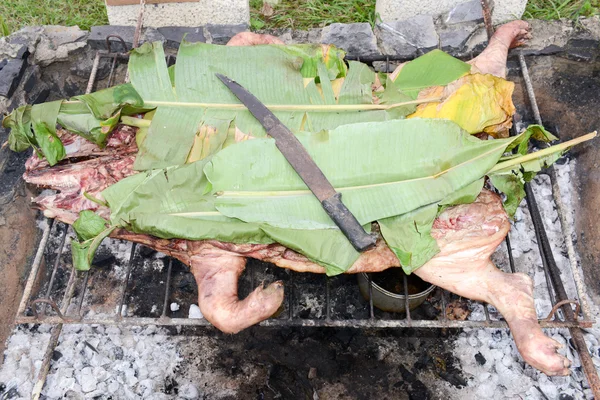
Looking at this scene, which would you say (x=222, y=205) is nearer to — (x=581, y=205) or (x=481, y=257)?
(x=481, y=257)

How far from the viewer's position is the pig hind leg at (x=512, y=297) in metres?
3.06

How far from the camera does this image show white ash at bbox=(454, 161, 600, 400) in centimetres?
384

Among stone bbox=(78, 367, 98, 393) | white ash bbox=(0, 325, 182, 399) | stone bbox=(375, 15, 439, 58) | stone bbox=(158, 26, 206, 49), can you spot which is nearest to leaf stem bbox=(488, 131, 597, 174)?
stone bbox=(375, 15, 439, 58)

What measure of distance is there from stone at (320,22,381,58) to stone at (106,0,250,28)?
861mm

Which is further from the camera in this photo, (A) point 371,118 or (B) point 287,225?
(A) point 371,118

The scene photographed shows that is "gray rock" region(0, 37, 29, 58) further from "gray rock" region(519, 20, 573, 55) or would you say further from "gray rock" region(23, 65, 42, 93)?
"gray rock" region(519, 20, 573, 55)

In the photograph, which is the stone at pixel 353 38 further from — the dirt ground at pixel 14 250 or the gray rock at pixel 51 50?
the dirt ground at pixel 14 250

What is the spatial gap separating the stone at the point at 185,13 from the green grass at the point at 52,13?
500 mm

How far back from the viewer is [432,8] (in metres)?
5.20

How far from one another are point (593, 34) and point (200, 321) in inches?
165

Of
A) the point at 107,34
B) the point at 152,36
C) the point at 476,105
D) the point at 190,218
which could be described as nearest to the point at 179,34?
the point at 152,36

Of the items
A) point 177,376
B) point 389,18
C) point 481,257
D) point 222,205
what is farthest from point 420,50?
point 177,376

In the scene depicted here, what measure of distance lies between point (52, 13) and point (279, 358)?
4.25 metres

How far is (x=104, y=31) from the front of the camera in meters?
4.94
